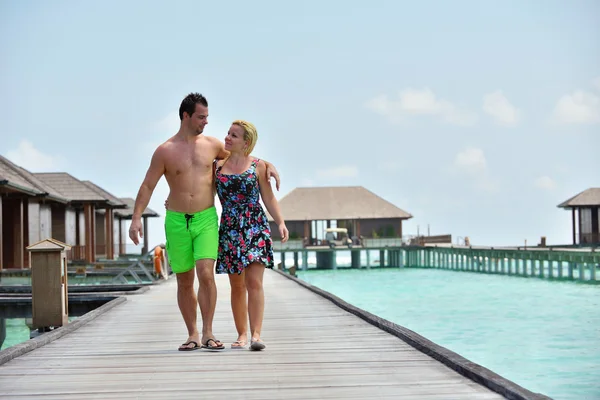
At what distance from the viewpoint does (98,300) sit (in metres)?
13.7

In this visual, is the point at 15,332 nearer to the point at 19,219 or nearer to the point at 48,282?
the point at 19,219

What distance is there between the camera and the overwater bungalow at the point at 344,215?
210ft

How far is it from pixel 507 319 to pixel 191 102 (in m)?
23.5

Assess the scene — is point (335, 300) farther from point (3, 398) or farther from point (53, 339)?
point (3, 398)

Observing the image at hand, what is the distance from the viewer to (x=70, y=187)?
113 ft

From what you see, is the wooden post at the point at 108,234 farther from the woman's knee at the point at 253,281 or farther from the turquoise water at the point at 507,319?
the woman's knee at the point at 253,281

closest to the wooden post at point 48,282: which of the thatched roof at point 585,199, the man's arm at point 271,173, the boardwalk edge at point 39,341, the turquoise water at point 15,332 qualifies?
the boardwalk edge at point 39,341

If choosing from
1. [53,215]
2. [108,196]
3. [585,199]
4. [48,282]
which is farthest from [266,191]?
[585,199]

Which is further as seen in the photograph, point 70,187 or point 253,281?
point 70,187

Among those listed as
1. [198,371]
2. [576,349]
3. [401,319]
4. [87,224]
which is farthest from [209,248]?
[87,224]

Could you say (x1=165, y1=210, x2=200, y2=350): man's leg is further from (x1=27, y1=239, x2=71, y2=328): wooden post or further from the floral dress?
(x1=27, y1=239, x2=71, y2=328): wooden post

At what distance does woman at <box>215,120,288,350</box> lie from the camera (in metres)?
6.14

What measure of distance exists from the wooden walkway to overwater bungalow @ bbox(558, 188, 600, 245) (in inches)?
1947

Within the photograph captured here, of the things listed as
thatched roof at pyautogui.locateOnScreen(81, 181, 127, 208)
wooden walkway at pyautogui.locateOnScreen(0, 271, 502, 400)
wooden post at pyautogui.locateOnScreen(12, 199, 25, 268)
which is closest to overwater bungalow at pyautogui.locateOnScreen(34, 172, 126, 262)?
thatched roof at pyautogui.locateOnScreen(81, 181, 127, 208)
